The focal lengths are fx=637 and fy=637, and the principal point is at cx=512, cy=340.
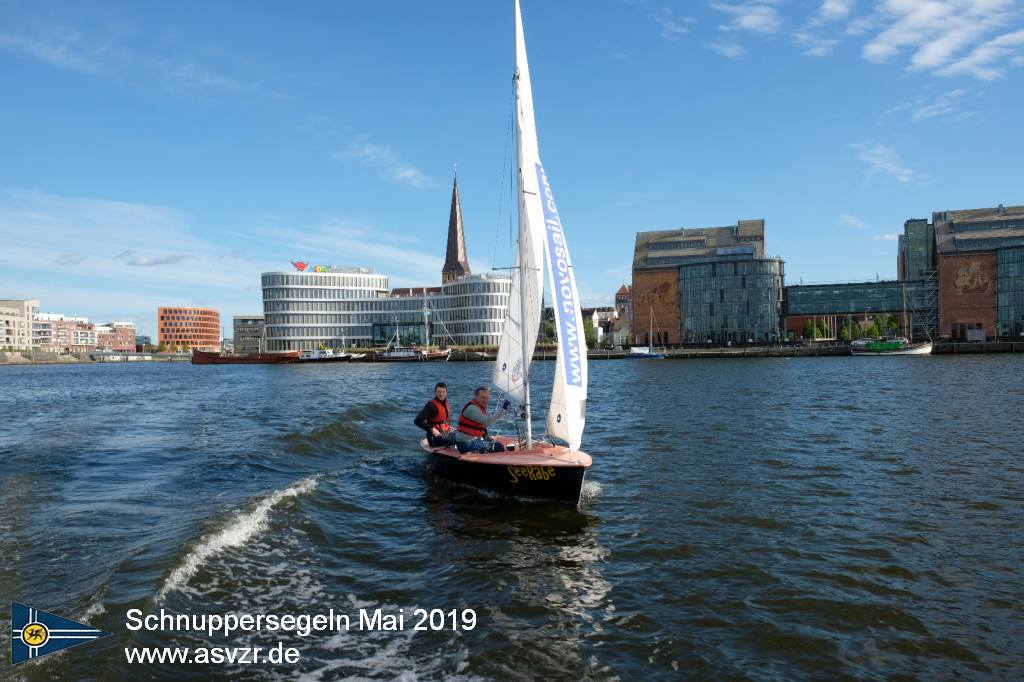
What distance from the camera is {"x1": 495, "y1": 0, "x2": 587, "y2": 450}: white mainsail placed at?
14.6 m

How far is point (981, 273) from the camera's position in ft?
400

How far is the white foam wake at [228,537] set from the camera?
10.4 meters

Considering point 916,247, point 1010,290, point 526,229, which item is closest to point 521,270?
point 526,229

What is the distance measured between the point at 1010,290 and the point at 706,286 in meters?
54.7

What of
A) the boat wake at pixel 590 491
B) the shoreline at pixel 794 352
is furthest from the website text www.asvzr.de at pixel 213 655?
the shoreline at pixel 794 352

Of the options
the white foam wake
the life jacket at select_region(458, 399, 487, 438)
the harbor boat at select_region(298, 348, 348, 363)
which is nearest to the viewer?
the white foam wake

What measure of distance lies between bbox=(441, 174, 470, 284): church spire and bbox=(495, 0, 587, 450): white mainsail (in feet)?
547

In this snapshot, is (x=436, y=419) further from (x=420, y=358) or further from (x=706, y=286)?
(x=706, y=286)

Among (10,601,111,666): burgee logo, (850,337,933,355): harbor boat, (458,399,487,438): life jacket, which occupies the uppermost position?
(850,337,933,355): harbor boat

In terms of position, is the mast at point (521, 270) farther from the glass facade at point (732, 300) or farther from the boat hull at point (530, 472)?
the glass facade at point (732, 300)

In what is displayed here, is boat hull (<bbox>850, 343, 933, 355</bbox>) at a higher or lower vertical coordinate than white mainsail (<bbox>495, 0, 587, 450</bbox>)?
lower

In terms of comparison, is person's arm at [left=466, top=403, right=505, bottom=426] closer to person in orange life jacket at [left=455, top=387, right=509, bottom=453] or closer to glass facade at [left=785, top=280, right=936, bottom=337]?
person in orange life jacket at [left=455, top=387, right=509, bottom=453]

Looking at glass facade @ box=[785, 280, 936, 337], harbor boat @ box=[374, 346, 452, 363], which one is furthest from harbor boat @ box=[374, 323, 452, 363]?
glass facade @ box=[785, 280, 936, 337]

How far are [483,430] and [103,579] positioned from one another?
9.28 metres
